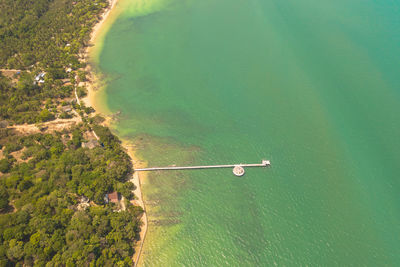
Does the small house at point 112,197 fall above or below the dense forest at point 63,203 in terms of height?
below

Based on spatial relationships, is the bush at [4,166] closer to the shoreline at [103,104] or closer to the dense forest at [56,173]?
the dense forest at [56,173]

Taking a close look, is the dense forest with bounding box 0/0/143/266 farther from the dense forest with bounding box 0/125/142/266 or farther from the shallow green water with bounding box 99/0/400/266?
the shallow green water with bounding box 99/0/400/266

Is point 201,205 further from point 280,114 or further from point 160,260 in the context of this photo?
point 280,114

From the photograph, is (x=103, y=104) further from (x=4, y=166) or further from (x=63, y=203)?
(x=63, y=203)

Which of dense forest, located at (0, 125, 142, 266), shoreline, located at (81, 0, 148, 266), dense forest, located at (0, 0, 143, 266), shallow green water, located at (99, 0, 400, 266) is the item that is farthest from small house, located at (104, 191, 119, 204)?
shallow green water, located at (99, 0, 400, 266)

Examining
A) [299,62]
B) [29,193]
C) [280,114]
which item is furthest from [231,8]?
[29,193]

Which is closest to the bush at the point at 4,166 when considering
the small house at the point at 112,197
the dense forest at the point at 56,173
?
the dense forest at the point at 56,173

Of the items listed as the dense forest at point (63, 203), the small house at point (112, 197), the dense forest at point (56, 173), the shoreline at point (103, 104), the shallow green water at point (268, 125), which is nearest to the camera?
the dense forest at point (63, 203)
